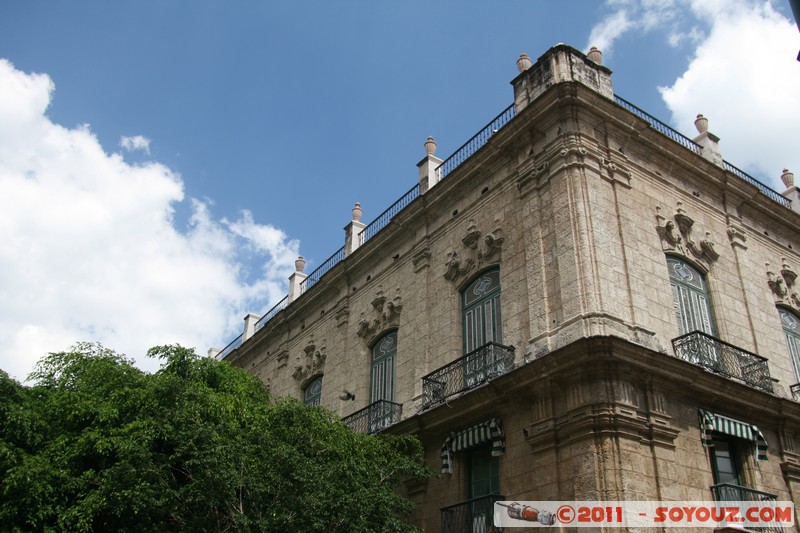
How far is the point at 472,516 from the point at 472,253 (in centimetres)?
533

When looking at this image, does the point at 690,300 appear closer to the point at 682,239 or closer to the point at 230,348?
the point at 682,239

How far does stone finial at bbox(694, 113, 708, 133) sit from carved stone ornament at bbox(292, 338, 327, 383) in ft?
33.5

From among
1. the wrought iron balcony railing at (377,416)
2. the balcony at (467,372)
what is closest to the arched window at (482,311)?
the balcony at (467,372)

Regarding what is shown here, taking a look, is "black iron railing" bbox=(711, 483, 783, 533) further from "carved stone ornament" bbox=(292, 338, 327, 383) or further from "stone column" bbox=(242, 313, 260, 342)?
"stone column" bbox=(242, 313, 260, 342)

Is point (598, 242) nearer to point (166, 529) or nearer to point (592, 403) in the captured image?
point (592, 403)

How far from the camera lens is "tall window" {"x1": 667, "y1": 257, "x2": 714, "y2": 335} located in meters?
14.1

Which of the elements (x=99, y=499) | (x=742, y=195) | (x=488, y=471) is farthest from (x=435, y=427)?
(x=742, y=195)

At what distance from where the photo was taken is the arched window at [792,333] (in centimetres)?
1588

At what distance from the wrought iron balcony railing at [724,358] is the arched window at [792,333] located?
6.97ft

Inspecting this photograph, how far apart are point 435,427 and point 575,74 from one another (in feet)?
23.5

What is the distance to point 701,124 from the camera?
17359 mm

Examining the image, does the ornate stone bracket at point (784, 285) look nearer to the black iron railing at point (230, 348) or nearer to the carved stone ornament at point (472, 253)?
the carved stone ornament at point (472, 253)

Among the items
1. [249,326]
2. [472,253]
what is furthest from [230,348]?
[472,253]

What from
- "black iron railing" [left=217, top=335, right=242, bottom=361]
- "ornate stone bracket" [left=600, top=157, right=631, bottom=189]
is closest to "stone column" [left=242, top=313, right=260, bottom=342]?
"black iron railing" [left=217, top=335, right=242, bottom=361]
